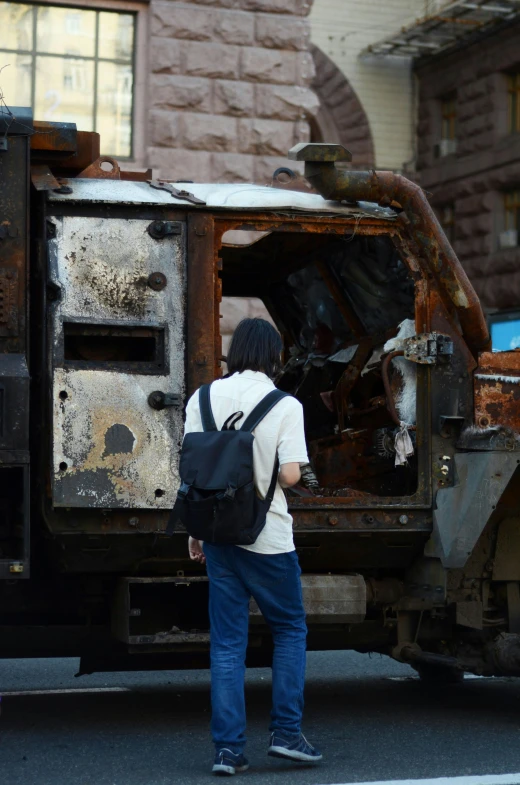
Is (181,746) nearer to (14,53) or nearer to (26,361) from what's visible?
(26,361)

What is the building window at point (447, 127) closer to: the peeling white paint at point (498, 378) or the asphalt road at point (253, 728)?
the asphalt road at point (253, 728)

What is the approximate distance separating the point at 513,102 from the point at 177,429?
57.2 feet

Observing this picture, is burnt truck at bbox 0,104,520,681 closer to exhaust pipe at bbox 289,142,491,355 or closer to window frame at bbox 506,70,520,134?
exhaust pipe at bbox 289,142,491,355

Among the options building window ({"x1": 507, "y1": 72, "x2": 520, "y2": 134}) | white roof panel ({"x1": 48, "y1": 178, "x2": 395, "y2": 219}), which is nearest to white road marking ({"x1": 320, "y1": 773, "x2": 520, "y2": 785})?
white roof panel ({"x1": 48, "y1": 178, "x2": 395, "y2": 219})

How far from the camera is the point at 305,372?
830 centimetres

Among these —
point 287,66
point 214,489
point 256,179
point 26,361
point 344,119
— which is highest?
point 344,119

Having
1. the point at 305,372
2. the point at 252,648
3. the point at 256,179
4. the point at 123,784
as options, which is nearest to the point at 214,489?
the point at 123,784

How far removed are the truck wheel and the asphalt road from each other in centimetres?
6

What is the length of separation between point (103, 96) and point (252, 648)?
7677mm

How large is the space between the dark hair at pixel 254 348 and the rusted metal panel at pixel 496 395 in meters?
1.44

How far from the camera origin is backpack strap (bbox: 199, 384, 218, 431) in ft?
18.0

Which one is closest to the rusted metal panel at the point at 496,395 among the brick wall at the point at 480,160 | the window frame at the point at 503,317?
the window frame at the point at 503,317

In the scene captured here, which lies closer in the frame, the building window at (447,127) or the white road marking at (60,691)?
the white road marking at (60,691)

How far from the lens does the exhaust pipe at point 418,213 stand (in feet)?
21.7
